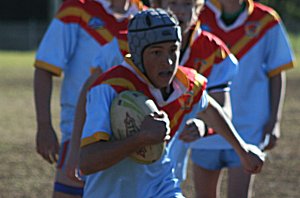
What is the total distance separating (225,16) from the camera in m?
7.15

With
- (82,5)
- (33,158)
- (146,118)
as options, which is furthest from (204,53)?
(33,158)

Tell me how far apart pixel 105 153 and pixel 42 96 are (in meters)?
1.71

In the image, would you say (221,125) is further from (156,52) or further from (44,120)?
(44,120)

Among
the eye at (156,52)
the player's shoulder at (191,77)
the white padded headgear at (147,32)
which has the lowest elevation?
the player's shoulder at (191,77)

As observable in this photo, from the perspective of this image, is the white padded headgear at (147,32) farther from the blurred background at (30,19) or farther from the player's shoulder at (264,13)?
the blurred background at (30,19)

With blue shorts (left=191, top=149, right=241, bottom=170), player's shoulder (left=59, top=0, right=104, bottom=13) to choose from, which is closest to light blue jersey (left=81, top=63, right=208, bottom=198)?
player's shoulder (left=59, top=0, right=104, bottom=13)

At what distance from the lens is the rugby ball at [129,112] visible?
4664mm

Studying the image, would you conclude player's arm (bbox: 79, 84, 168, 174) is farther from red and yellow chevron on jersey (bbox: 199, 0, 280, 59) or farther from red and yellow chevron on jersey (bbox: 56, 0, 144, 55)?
red and yellow chevron on jersey (bbox: 199, 0, 280, 59)

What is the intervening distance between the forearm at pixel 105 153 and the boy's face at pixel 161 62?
1.34ft

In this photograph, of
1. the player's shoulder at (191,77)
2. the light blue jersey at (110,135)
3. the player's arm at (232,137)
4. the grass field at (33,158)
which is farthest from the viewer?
the grass field at (33,158)

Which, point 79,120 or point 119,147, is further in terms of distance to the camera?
point 79,120

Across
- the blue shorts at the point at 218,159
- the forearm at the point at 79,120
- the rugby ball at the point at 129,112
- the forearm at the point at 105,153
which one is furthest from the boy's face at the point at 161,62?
the blue shorts at the point at 218,159

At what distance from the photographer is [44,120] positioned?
241 inches

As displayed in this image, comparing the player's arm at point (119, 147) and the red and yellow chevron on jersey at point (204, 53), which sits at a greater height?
the player's arm at point (119, 147)
